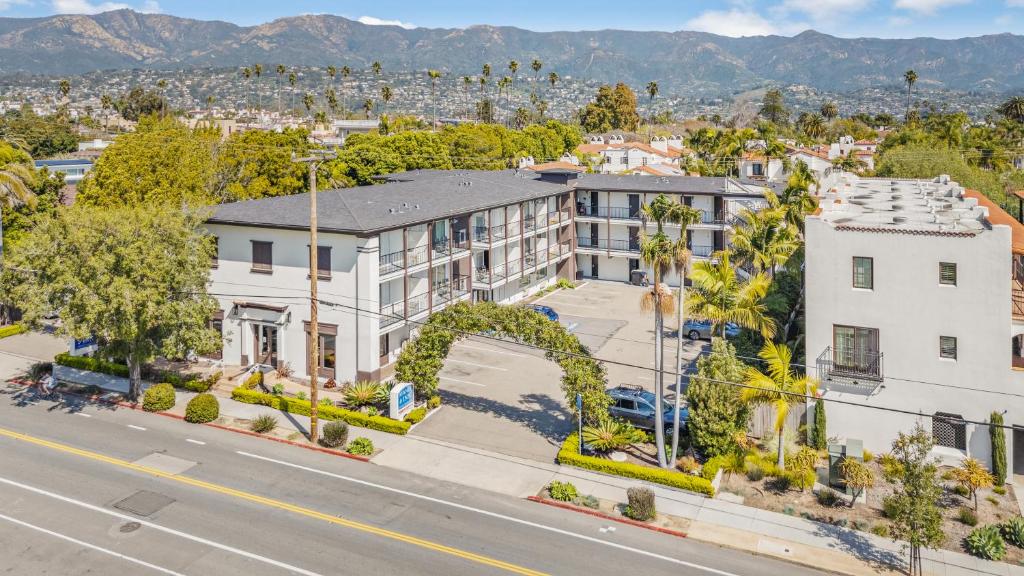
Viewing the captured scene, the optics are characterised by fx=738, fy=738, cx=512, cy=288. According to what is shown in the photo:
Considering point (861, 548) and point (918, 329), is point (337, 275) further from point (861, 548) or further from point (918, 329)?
point (918, 329)

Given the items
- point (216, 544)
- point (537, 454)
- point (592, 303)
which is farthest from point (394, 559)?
point (592, 303)

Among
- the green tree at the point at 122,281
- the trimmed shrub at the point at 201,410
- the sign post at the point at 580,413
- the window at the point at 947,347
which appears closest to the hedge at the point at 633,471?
the sign post at the point at 580,413

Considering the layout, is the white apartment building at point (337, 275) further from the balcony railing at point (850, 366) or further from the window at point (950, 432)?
the window at point (950, 432)

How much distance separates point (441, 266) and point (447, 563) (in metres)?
25.4

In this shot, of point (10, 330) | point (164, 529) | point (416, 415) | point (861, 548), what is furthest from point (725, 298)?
point (10, 330)

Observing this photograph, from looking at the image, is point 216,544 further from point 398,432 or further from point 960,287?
point 960,287

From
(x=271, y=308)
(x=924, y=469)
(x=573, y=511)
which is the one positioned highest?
→ (x=271, y=308)

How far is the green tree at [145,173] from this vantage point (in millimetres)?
51062

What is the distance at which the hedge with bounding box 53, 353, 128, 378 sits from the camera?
3662 cm

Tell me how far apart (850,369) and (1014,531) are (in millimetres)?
7854

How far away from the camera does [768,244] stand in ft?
128

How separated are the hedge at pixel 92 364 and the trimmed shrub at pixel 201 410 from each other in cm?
731

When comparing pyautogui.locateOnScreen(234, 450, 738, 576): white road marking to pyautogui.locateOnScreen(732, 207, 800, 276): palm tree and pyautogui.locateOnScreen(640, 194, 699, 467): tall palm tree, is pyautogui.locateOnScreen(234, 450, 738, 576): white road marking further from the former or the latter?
pyautogui.locateOnScreen(732, 207, 800, 276): palm tree

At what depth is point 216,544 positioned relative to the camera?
2158cm
